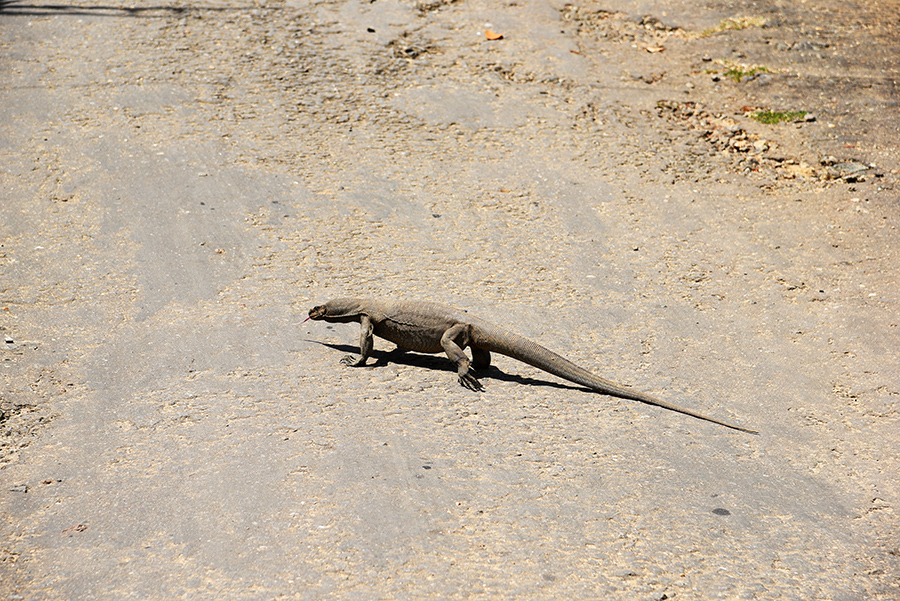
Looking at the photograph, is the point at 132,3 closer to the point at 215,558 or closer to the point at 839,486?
the point at 215,558

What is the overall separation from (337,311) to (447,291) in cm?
104

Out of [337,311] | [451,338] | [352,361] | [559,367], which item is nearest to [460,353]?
[451,338]

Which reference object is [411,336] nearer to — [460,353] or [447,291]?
[460,353]

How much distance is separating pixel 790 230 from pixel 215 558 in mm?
6233

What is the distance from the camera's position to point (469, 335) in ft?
17.3

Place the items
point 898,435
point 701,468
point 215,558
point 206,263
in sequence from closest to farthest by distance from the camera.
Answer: point 215,558 → point 701,468 → point 898,435 → point 206,263

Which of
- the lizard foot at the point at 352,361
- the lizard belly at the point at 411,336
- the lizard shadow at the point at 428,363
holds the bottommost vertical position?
the lizard shadow at the point at 428,363

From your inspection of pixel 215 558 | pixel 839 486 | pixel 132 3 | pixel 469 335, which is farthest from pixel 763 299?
pixel 132 3

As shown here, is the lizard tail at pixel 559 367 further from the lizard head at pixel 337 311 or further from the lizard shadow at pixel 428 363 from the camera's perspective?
the lizard head at pixel 337 311

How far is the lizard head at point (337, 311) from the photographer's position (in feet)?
18.1

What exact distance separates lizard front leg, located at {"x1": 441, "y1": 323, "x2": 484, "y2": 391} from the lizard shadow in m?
0.21

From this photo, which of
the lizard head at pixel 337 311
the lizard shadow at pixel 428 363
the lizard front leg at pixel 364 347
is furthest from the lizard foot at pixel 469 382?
the lizard head at pixel 337 311

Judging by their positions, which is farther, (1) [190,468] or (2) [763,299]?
(2) [763,299]

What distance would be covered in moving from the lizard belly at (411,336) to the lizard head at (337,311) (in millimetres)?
222
